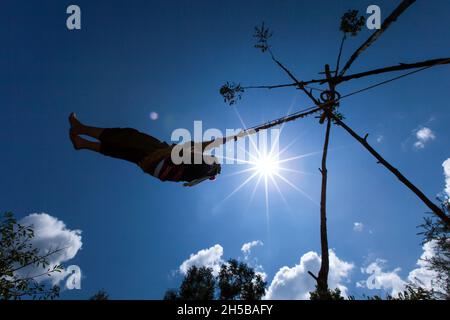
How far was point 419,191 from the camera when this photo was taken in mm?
4414

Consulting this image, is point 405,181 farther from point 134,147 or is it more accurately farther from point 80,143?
point 80,143

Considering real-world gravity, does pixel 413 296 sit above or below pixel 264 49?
below

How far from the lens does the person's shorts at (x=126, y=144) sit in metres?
4.54

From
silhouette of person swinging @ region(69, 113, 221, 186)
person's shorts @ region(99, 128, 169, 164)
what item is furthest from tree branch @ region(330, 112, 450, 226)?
person's shorts @ region(99, 128, 169, 164)

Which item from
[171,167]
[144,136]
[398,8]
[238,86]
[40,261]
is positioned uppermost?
[238,86]

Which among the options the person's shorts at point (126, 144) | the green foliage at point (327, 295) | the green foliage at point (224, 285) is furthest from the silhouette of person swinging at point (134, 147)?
the green foliage at point (224, 285)

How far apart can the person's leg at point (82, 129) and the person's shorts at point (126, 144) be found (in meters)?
0.14

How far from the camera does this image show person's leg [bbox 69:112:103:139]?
463 cm

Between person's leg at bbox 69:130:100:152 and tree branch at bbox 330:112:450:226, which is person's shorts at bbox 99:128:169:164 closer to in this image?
person's leg at bbox 69:130:100:152

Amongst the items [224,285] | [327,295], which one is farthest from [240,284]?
[327,295]

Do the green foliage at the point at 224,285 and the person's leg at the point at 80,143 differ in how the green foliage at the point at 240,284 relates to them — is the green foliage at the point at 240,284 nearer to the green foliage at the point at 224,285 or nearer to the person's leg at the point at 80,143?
the green foliage at the point at 224,285
